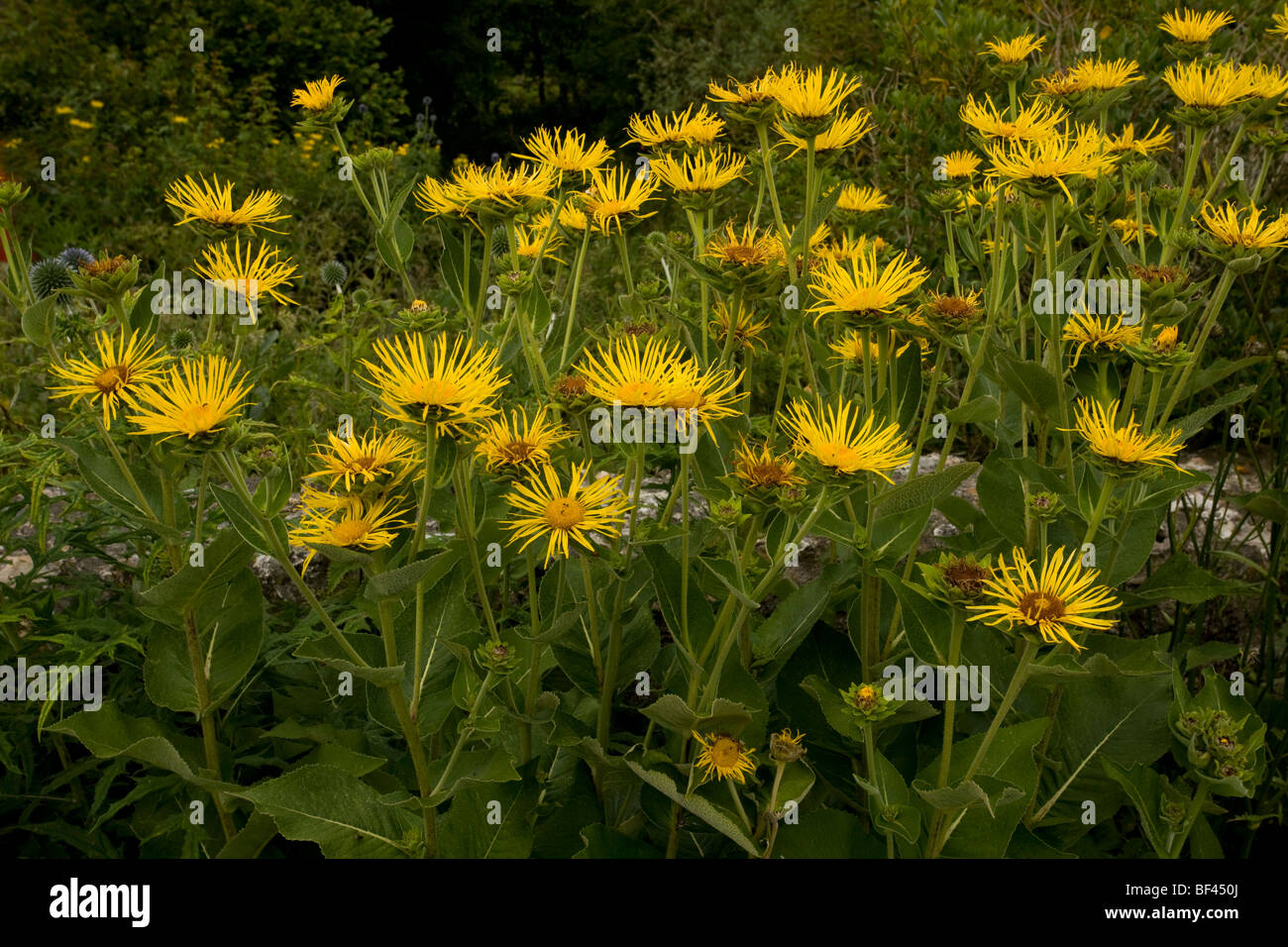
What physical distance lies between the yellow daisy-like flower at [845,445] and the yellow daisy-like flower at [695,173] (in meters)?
0.39

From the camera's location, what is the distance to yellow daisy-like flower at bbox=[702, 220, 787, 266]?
1472 millimetres

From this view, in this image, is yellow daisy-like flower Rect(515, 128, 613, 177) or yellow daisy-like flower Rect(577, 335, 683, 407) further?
yellow daisy-like flower Rect(515, 128, 613, 177)

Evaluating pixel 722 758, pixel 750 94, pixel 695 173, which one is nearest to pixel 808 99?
pixel 750 94

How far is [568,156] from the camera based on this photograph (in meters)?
1.68

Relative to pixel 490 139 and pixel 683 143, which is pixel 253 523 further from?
pixel 490 139

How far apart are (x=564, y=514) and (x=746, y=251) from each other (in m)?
0.48

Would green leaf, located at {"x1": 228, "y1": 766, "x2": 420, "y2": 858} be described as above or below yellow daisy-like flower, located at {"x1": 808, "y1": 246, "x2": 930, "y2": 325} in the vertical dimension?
below

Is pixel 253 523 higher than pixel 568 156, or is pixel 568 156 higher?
pixel 568 156

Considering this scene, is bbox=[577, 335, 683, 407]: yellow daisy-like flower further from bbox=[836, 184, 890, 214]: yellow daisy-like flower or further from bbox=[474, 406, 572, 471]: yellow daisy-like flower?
bbox=[836, 184, 890, 214]: yellow daisy-like flower

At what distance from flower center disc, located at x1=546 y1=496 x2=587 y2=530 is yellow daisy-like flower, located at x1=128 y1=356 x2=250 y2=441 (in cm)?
38

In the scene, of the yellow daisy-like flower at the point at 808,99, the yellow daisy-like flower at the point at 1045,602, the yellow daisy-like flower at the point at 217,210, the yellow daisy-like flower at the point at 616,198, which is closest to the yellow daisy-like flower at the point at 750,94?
the yellow daisy-like flower at the point at 808,99

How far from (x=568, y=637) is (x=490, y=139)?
28.3ft

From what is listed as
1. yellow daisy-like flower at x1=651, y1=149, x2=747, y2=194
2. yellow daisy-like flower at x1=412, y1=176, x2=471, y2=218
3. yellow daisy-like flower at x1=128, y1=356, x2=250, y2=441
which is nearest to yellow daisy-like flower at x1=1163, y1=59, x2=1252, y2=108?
yellow daisy-like flower at x1=651, y1=149, x2=747, y2=194

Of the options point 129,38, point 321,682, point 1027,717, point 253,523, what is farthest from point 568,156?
point 129,38
